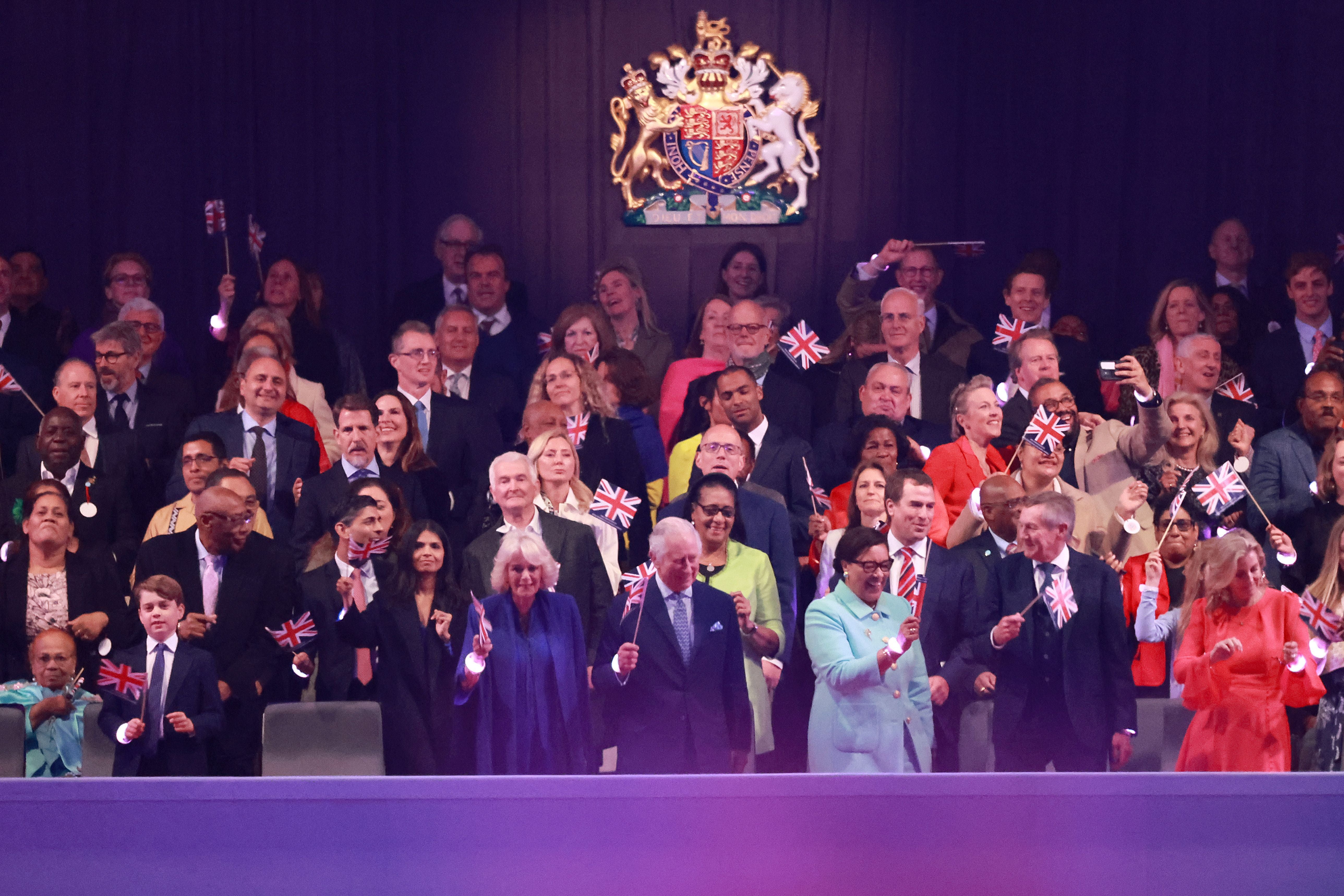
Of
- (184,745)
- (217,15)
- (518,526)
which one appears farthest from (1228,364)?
(217,15)

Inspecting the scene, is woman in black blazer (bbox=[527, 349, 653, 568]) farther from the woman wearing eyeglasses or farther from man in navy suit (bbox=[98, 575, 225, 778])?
man in navy suit (bbox=[98, 575, 225, 778])

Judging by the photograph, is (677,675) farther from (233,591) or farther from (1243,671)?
(1243,671)

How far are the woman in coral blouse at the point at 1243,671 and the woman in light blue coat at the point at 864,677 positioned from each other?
88cm

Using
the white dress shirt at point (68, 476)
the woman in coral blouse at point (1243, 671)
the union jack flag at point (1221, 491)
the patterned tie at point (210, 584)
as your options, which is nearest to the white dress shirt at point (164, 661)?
the patterned tie at point (210, 584)

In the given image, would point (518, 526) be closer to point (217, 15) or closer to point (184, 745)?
point (184, 745)

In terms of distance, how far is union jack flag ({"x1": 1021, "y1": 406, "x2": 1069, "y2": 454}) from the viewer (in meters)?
6.17

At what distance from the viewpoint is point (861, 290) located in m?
8.34

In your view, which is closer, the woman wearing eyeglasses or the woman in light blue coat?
the woman in light blue coat

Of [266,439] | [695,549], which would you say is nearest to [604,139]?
[266,439]

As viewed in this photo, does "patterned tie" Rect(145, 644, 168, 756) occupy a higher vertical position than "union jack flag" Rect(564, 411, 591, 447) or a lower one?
lower

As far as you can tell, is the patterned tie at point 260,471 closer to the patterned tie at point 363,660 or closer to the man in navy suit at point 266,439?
the man in navy suit at point 266,439

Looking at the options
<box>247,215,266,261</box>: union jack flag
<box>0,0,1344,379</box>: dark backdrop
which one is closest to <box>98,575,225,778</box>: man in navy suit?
<box>247,215,266,261</box>: union jack flag

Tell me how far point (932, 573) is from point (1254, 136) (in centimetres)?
461

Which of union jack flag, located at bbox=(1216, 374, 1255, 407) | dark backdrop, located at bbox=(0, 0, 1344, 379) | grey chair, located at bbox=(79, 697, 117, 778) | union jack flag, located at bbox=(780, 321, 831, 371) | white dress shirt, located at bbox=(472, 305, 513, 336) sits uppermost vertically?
dark backdrop, located at bbox=(0, 0, 1344, 379)
